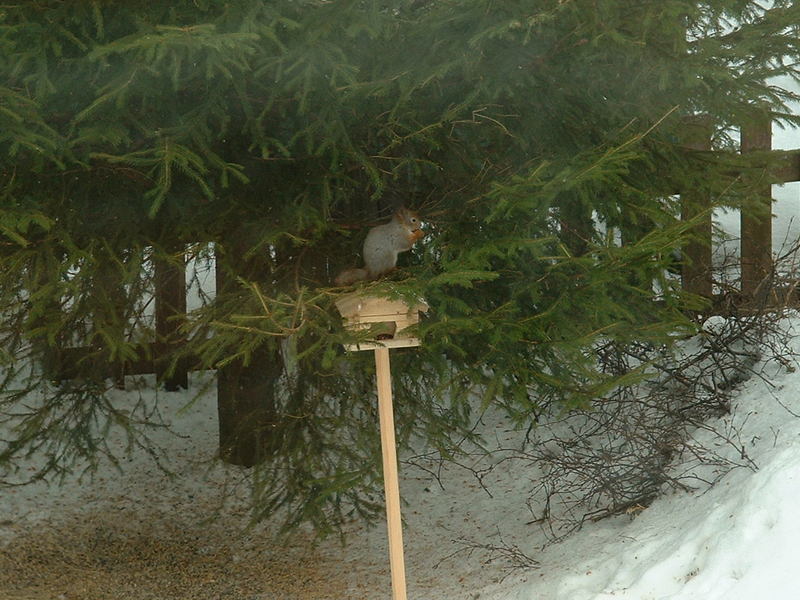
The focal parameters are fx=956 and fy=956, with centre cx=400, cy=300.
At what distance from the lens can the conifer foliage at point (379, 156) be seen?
3.08m

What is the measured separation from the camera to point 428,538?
16.1 feet

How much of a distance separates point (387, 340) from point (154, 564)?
2158 mm

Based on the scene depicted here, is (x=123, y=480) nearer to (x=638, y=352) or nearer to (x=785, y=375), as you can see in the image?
(x=638, y=352)

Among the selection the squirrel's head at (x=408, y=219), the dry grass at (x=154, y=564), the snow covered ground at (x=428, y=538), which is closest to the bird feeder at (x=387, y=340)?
the squirrel's head at (x=408, y=219)

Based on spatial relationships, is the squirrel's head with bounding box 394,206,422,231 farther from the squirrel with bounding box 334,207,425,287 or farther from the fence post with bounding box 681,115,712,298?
the fence post with bounding box 681,115,712,298

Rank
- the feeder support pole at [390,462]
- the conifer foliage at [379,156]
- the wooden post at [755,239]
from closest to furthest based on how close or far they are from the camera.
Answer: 1. the conifer foliage at [379,156]
2. the feeder support pole at [390,462]
3. the wooden post at [755,239]

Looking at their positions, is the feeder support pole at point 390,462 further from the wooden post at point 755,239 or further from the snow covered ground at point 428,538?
the wooden post at point 755,239

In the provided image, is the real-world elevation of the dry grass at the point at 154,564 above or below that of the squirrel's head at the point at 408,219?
below

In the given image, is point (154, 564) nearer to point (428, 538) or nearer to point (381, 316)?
point (428, 538)

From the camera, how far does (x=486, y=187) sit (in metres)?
3.68

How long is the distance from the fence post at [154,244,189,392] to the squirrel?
0.73 metres

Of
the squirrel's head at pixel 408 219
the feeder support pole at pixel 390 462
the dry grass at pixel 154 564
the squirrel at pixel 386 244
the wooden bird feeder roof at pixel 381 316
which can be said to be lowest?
the dry grass at pixel 154 564

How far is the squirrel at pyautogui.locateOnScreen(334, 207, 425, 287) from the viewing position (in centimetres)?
333

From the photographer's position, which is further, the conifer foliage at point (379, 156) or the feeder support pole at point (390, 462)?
the feeder support pole at point (390, 462)
